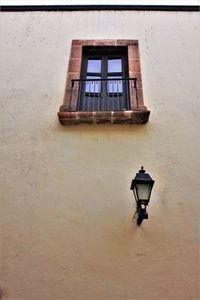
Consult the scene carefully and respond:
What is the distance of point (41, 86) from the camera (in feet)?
15.5

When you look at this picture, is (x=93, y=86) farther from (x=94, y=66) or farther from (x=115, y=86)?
(x=94, y=66)

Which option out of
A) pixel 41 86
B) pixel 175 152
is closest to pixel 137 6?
pixel 41 86

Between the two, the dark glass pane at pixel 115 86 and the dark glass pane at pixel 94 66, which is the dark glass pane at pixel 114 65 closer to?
the dark glass pane at pixel 94 66

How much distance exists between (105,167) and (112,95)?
149cm

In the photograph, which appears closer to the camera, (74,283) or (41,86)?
(74,283)

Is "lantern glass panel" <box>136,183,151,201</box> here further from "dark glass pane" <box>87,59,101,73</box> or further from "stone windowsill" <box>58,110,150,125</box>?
"dark glass pane" <box>87,59,101,73</box>

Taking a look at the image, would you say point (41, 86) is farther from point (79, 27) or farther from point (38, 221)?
point (38, 221)

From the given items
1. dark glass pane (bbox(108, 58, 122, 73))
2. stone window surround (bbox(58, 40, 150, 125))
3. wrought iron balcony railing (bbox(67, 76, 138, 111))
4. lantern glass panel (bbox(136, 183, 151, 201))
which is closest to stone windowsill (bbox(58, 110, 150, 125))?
stone window surround (bbox(58, 40, 150, 125))

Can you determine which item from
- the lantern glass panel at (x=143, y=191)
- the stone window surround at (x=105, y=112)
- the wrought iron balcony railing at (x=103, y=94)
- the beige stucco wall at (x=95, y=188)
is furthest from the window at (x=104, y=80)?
the lantern glass panel at (x=143, y=191)

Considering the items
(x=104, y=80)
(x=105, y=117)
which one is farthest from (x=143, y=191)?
(x=104, y=80)

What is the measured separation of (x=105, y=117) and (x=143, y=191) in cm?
145

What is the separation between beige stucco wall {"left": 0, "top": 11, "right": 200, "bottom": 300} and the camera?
3.04 m

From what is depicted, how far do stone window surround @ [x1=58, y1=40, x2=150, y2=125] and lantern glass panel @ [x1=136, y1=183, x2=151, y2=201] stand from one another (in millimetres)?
1363

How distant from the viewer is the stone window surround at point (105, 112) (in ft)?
13.5
